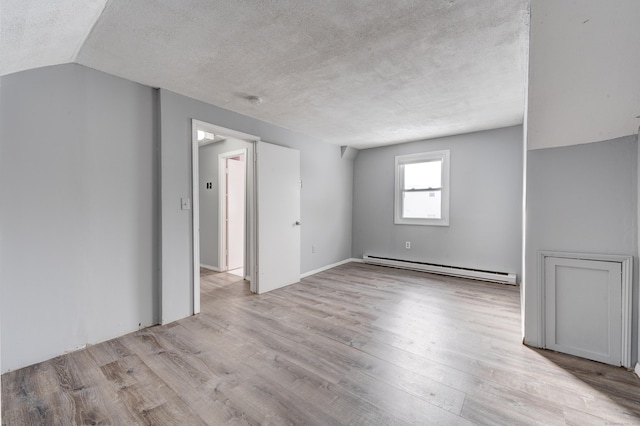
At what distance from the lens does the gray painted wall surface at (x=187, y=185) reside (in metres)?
2.79

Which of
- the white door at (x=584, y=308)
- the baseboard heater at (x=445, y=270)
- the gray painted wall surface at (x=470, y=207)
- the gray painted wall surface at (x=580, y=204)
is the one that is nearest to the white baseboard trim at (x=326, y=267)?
→ the baseboard heater at (x=445, y=270)

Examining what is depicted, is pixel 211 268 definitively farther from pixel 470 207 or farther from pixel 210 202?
pixel 470 207

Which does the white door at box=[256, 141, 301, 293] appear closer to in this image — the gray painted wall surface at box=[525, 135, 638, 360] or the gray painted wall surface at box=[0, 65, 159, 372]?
the gray painted wall surface at box=[0, 65, 159, 372]

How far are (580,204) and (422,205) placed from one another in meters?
2.86

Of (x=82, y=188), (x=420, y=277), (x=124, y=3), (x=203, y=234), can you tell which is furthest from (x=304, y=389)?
(x=203, y=234)


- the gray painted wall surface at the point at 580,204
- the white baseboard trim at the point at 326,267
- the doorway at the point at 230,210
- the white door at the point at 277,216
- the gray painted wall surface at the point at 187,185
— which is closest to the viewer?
the gray painted wall surface at the point at 580,204

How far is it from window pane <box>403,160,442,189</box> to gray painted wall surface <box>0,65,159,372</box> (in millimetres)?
4113

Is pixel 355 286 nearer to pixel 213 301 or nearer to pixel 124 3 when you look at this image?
pixel 213 301

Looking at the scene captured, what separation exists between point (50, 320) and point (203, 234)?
3.17m

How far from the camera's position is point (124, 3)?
1.59 metres

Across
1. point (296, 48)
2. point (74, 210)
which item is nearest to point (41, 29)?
point (74, 210)

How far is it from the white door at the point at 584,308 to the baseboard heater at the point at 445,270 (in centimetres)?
208

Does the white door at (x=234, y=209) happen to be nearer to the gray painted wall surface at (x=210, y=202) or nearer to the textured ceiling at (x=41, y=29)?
the gray painted wall surface at (x=210, y=202)

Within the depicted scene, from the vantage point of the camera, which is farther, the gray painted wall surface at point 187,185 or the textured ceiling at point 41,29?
the gray painted wall surface at point 187,185
